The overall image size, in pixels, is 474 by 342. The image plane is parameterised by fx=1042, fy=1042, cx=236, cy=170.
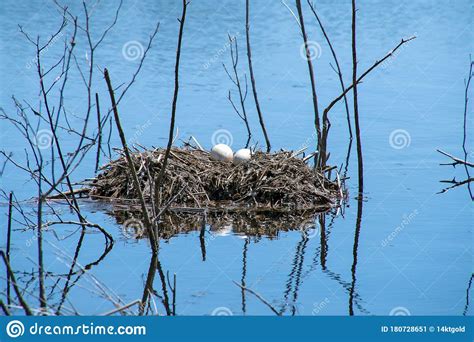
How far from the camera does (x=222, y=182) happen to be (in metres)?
11.6

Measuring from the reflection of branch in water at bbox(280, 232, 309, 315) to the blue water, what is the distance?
2cm

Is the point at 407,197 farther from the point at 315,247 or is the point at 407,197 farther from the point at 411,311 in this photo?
the point at 411,311

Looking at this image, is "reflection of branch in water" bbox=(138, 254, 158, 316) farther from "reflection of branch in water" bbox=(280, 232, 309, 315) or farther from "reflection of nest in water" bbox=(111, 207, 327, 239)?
"reflection of branch in water" bbox=(280, 232, 309, 315)

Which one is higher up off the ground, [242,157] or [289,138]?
[289,138]

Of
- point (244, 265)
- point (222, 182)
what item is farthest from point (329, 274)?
point (222, 182)

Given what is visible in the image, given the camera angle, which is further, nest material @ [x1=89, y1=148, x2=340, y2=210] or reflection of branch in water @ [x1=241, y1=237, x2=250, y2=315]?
nest material @ [x1=89, y1=148, x2=340, y2=210]

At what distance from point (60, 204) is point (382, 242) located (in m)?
3.59

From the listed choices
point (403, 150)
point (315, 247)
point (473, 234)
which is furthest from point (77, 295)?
point (403, 150)

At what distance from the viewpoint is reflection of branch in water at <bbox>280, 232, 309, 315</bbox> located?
874 cm

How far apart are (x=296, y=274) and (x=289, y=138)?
19.8 ft

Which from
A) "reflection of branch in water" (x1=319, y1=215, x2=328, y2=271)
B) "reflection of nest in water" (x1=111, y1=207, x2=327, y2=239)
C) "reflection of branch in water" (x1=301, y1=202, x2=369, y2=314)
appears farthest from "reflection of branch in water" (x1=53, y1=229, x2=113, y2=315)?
"reflection of branch in water" (x1=319, y1=215, x2=328, y2=271)

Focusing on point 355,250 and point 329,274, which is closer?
point 329,274

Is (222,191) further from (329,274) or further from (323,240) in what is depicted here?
(329,274)

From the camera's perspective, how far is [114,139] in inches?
591
